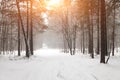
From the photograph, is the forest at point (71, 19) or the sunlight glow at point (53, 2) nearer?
the forest at point (71, 19)

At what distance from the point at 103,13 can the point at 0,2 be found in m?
17.0

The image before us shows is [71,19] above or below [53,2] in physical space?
below

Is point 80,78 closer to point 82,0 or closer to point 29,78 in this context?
point 29,78

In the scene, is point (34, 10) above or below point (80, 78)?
above

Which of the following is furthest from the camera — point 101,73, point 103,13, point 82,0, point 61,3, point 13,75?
point 61,3

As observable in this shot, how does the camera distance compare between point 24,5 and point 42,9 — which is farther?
point 42,9

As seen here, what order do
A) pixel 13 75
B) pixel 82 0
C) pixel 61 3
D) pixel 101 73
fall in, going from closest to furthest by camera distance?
pixel 101 73
pixel 13 75
pixel 82 0
pixel 61 3

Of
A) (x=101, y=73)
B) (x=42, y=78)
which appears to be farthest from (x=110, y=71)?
(x=42, y=78)

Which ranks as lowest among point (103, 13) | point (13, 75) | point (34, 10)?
point (13, 75)

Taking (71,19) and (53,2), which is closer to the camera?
(53,2)

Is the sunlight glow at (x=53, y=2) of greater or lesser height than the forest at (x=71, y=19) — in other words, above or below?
above

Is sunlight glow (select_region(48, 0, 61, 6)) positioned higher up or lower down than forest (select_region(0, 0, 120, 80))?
higher up

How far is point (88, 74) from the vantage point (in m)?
11.0

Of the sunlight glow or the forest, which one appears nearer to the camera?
the forest
